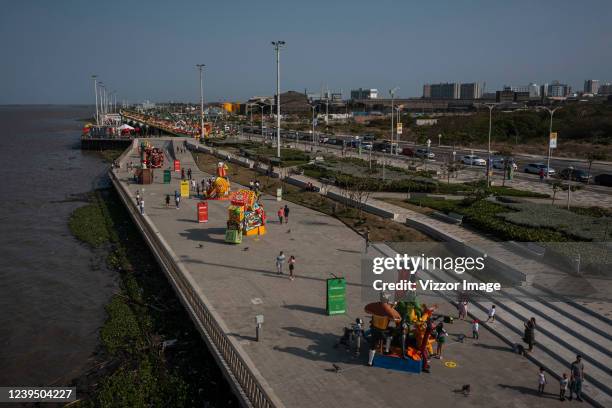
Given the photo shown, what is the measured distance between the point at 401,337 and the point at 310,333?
2963 millimetres

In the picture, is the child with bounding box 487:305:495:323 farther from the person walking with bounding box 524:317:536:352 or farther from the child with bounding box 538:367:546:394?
the child with bounding box 538:367:546:394

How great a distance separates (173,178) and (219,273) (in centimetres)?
2884

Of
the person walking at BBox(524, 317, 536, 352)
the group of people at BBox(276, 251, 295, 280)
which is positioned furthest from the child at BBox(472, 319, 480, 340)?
the group of people at BBox(276, 251, 295, 280)

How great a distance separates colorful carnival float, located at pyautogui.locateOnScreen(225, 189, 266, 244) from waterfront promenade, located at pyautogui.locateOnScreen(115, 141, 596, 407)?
592 millimetres

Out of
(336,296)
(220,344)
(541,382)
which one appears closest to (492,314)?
(541,382)

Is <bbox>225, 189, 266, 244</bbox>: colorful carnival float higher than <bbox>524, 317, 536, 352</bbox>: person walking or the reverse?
higher

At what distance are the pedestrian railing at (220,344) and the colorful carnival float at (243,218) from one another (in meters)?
3.42

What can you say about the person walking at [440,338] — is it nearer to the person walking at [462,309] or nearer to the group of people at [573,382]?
the group of people at [573,382]

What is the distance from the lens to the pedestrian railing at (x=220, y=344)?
1194 cm

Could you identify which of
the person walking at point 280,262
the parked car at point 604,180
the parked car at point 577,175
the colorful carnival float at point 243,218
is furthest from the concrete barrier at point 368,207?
the parked car at point 604,180

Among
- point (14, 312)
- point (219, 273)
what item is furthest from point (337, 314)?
point (14, 312)

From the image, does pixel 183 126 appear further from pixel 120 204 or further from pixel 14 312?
pixel 14 312

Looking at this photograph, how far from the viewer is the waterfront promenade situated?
41.1ft

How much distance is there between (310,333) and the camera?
15727 mm
